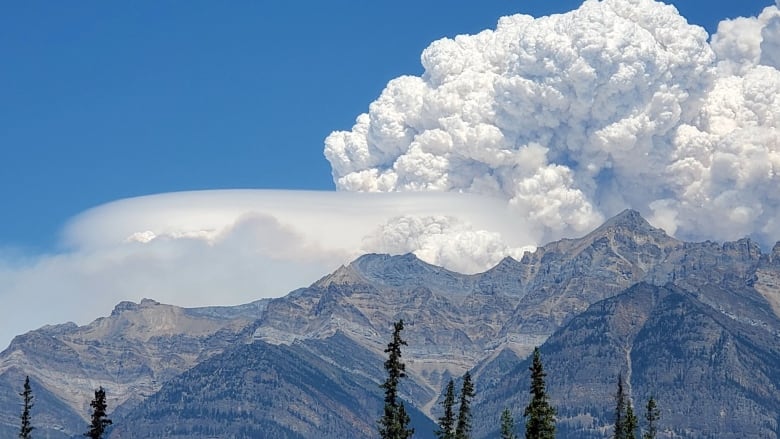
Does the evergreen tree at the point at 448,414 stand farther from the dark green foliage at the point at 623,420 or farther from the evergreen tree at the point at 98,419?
the evergreen tree at the point at 98,419

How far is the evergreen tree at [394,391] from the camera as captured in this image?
5221 inches

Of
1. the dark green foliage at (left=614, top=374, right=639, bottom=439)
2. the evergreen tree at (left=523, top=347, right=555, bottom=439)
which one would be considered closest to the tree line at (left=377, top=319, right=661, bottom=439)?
the evergreen tree at (left=523, top=347, right=555, bottom=439)

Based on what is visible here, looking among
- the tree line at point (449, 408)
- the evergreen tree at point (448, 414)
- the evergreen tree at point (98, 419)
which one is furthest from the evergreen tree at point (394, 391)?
the evergreen tree at point (98, 419)

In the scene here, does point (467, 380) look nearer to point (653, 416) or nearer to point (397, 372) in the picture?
point (397, 372)

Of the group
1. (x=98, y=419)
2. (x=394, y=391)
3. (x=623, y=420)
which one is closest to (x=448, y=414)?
(x=394, y=391)

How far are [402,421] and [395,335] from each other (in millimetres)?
10674

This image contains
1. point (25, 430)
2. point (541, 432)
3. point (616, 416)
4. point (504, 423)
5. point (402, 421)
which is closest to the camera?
point (541, 432)

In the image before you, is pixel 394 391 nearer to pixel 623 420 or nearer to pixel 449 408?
pixel 449 408

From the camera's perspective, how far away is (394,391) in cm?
13712

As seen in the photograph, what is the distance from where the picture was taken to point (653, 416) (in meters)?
184

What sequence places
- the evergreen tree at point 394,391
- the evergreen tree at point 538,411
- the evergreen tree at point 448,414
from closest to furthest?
the evergreen tree at point 538,411 → the evergreen tree at point 394,391 → the evergreen tree at point 448,414

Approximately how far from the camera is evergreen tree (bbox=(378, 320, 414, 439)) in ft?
435

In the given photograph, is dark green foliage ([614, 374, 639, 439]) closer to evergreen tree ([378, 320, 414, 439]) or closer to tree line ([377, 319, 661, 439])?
tree line ([377, 319, 661, 439])

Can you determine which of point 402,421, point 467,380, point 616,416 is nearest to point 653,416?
point 616,416
